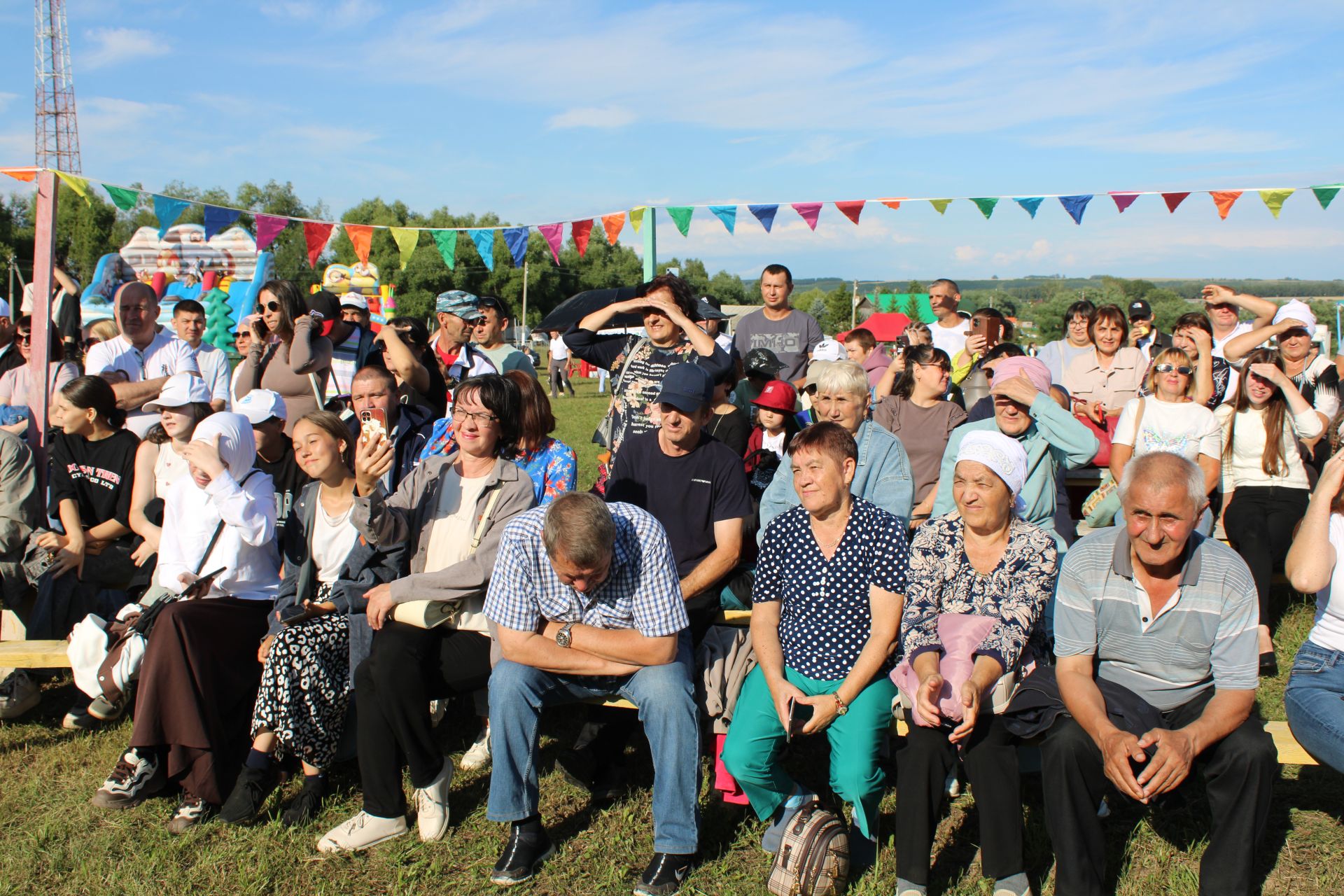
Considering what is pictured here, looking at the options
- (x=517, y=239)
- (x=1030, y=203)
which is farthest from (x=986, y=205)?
(x=517, y=239)

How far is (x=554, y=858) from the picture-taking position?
11.3 ft

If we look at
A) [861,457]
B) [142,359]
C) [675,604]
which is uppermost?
[142,359]

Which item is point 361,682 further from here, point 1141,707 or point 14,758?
point 1141,707

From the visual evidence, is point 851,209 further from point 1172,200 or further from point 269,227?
point 269,227

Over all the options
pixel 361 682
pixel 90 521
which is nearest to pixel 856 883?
pixel 361 682

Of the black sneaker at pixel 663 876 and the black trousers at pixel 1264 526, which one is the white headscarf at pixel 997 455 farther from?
the black trousers at pixel 1264 526

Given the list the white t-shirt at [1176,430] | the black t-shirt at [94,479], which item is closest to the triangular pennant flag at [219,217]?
the black t-shirt at [94,479]

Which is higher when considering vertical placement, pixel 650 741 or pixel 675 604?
pixel 675 604

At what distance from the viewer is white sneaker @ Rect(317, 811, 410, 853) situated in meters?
3.48

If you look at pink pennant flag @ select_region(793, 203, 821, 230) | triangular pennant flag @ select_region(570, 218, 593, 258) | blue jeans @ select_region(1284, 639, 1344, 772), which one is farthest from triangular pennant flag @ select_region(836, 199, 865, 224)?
blue jeans @ select_region(1284, 639, 1344, 772)

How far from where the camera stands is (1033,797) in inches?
151

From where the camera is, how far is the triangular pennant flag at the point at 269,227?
9.73 meters

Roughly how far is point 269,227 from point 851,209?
5968mm

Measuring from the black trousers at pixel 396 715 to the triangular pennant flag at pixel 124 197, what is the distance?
18.9 ft
